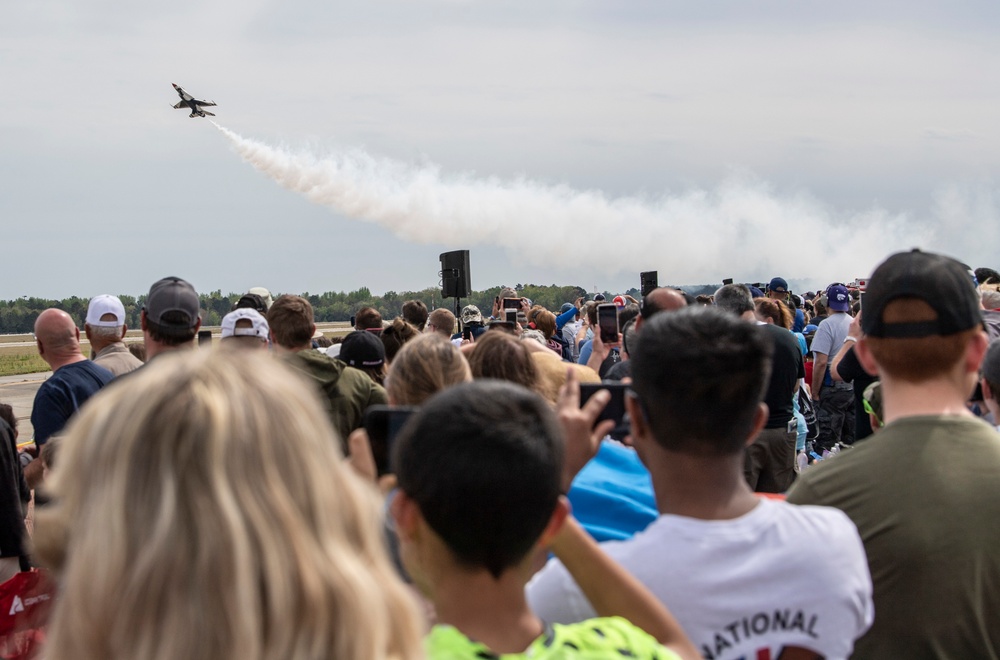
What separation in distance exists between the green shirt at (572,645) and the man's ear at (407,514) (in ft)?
0.69

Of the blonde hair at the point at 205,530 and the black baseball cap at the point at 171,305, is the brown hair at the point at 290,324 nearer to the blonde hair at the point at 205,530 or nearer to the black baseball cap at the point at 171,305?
the black baseball cap at the point at 171,305

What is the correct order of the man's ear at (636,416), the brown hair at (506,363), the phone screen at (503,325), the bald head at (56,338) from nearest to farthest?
1. the man's ear at (636,416)
2. the brown hair at (506,363)
3. the bald head at (56,338)
4. the phone screen at (503,325)

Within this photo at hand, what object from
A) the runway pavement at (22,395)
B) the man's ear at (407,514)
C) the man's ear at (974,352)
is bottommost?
the runway pavement at (22,395)

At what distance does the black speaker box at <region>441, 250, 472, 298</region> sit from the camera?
48.5 feet

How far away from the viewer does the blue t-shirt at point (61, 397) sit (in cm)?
536

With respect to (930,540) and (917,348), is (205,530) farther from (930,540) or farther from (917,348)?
(917,348)

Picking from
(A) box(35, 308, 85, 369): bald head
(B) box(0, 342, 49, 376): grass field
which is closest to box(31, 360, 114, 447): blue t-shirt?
(A) box(35, 308, 85, 369): bald head

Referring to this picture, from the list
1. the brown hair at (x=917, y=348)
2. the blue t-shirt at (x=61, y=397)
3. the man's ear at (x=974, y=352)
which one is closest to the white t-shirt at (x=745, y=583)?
the brown hair at (x=917, y=348)

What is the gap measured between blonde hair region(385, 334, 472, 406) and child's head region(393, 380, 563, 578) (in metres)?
1.79

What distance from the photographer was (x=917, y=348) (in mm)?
2793

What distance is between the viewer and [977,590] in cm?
259

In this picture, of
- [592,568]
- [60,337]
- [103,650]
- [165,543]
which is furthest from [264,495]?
[60,337]

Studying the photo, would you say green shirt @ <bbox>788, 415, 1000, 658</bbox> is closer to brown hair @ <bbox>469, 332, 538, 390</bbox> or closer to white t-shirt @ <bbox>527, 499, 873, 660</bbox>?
white t-shirt @ <bbox>527, 499, 873, 660</bbox>

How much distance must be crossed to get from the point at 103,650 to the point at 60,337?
5107mm
